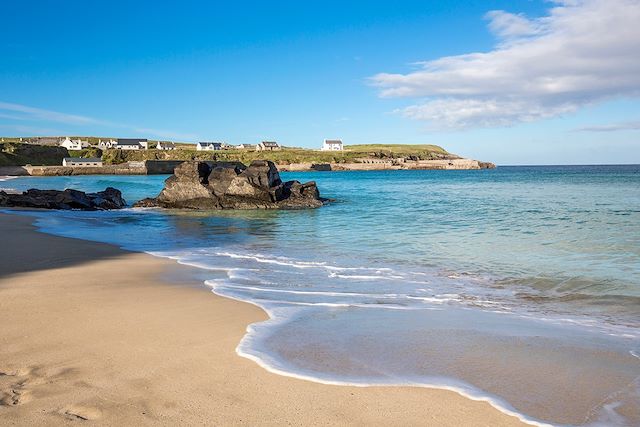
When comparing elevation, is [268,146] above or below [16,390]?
above

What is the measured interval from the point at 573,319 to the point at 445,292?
2194mm

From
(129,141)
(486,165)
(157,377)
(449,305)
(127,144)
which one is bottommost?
(449,305)

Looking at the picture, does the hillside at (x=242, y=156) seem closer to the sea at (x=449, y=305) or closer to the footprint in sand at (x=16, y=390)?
the sea at (x=449, y=305)

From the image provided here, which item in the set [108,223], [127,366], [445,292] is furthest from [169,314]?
[108,223]

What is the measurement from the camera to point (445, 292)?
8.53 m

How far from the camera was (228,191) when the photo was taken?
104 feet

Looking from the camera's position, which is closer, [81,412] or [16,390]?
[81,412]

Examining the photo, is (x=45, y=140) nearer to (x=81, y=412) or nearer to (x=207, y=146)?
(x=207, y=146)

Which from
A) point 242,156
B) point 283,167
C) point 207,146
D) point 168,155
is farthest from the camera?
point 207,146

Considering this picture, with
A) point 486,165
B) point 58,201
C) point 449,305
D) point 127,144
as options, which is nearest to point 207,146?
point 127,144

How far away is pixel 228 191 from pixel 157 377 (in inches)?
1098

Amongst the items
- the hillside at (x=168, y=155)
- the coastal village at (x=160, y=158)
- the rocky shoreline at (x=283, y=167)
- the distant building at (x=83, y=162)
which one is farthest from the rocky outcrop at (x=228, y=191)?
the hillside at (x=168, y=155)

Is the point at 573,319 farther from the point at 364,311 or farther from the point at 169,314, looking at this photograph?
the point at 169,314

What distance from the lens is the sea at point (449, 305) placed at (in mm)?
4352
